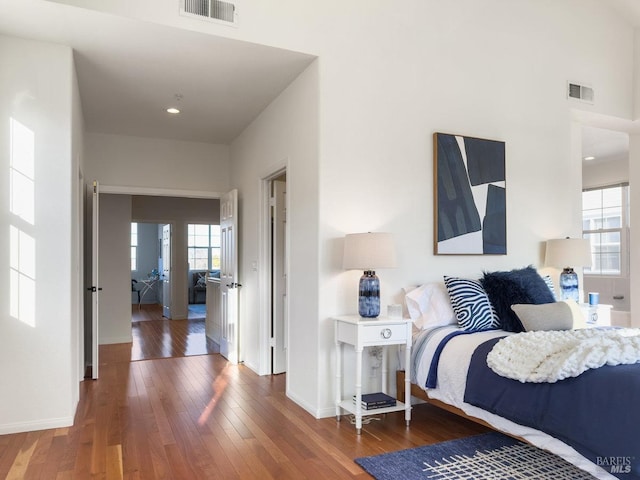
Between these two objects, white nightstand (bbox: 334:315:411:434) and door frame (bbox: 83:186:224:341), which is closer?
white nightstand (bbox: 334:315:411:434)

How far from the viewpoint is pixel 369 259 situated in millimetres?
3400

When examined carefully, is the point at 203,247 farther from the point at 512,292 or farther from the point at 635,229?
the point at 512,292

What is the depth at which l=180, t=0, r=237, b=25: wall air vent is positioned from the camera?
334 cm

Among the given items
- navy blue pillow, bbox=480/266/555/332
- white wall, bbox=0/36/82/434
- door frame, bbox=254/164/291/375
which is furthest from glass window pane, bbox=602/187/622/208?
white wall, bbox=0/36/82/434

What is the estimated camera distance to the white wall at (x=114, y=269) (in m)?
6.88

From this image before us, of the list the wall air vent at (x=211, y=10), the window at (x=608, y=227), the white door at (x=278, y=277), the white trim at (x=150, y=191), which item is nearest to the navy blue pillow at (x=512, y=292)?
the white door at (x=278, y=277)

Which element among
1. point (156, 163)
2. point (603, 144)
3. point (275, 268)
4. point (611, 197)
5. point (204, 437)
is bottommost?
point (204, 437)

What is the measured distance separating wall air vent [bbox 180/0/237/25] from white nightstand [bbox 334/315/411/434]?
2278 millimetres

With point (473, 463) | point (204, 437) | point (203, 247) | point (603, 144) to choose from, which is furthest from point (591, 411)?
point (203, 247)

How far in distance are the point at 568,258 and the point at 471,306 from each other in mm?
1440

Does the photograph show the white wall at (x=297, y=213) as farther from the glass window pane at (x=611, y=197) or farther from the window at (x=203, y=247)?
the window at (x=203, y=247)

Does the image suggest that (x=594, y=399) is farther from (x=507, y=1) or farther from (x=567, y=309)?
(x=507, y=1)

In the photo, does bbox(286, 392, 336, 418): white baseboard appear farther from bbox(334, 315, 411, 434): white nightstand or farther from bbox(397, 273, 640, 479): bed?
bbox(397, 273, 640, 479): bed

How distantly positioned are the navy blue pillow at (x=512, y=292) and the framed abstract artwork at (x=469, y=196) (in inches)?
17.0
